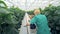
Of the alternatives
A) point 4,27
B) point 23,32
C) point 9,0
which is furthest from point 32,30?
point 9,0

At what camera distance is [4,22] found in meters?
4.72

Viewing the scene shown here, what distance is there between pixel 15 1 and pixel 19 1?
2.62 ft

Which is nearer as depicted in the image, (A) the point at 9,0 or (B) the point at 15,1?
(A) the point at 9,0

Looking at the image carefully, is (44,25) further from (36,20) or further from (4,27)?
(4,27)

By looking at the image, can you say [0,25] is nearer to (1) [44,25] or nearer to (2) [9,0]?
(1) [44,25]

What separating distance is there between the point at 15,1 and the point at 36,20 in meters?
14.8

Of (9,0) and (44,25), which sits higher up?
(9,0)

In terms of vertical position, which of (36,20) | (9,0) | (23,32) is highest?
(9,0)

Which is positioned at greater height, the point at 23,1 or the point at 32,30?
the point at 23,1

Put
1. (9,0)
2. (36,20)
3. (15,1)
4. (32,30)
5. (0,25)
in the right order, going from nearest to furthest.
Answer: (0,25) → (36,20) → (32,30) → (9,0) → (15,1)

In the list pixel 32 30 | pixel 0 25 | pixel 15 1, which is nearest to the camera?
pixel 0 25

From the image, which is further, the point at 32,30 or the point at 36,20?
the point at 32,30

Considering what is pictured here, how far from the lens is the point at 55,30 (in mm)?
7770

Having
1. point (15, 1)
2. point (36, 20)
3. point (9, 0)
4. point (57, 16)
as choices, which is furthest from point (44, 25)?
point (15, 1)
